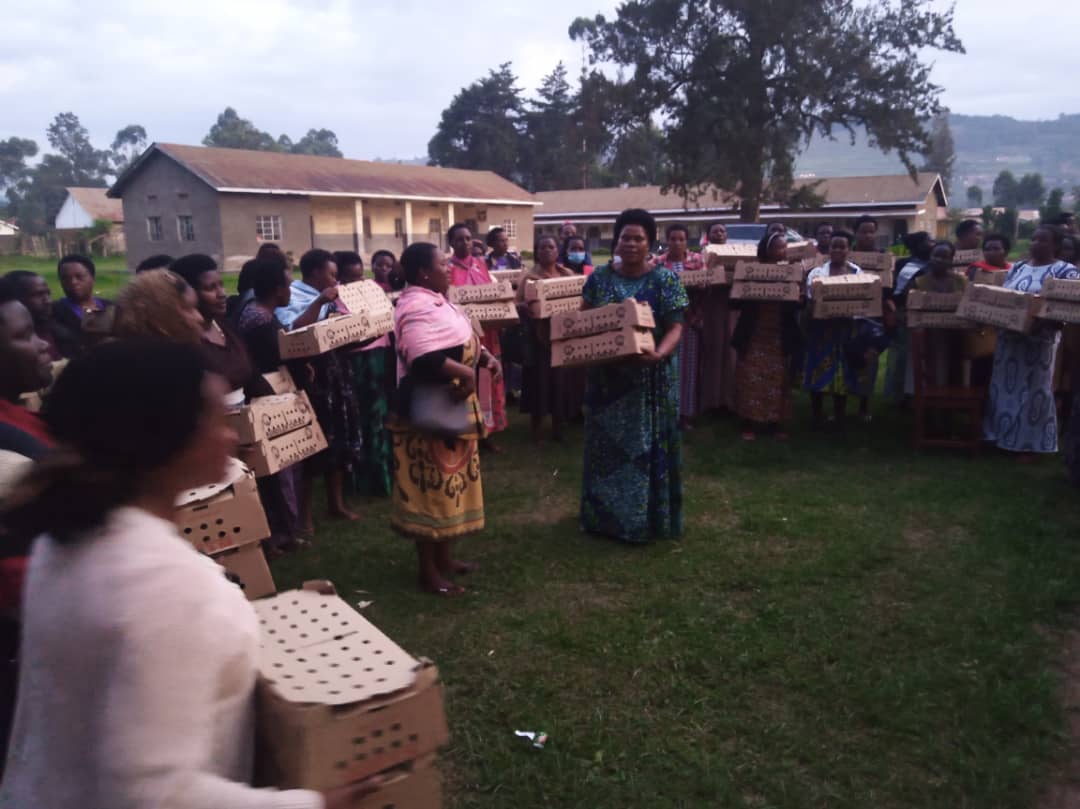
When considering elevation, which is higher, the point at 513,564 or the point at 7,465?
the point at 7,465

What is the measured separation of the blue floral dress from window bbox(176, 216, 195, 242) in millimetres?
30656

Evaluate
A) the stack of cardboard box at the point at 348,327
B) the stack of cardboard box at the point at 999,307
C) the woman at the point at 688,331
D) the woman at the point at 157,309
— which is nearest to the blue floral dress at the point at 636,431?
the stack of cardboard box at the point at 348,327

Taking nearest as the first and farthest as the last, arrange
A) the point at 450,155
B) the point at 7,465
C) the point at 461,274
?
the point at 7,465 → the point at 461,274 → the point at 450,155

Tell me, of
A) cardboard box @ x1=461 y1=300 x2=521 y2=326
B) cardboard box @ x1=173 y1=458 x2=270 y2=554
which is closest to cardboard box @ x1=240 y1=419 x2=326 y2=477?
cardboard box @ x1=173 y1=458 x2=270 y2=554

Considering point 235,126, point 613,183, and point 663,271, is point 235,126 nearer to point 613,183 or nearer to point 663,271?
point 613,183

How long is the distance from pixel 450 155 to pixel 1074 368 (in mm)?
56657

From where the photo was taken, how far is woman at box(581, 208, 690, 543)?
504 centimetres

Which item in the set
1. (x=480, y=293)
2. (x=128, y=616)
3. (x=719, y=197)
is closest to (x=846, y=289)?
(x=480, y=293)

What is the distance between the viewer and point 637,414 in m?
5.09

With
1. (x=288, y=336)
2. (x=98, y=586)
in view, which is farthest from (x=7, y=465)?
(x=288, y=336)

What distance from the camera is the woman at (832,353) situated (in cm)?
768

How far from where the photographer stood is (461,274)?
25.4 feet

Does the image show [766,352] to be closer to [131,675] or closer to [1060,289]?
[1060,289]

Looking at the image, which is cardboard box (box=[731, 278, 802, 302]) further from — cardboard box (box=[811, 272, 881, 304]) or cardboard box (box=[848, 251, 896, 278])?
cardboard box (box=[848, 251, 896, 278])
